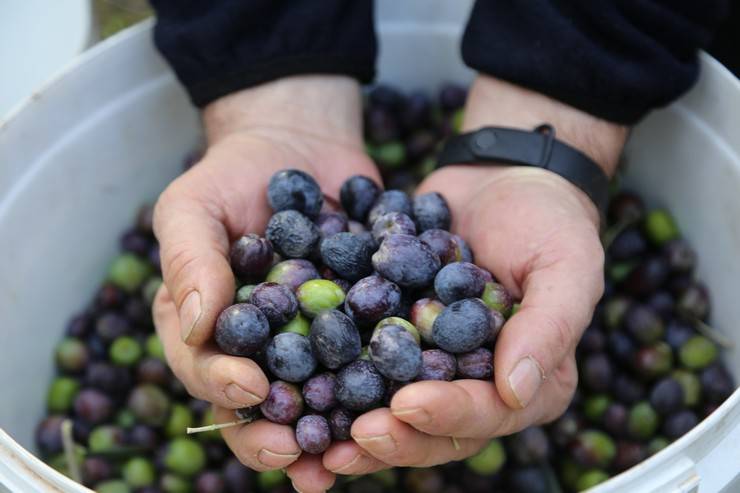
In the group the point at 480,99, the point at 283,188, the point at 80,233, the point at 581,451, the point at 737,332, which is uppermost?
the point at 283,188

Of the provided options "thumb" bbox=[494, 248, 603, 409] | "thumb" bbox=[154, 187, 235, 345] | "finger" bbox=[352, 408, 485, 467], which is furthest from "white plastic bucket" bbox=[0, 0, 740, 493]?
"finger" bbox=[352, 408, 485, 467]

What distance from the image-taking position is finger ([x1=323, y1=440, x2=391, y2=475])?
99 centimetres

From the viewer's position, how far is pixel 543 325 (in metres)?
1.03

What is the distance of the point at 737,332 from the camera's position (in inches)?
60.5

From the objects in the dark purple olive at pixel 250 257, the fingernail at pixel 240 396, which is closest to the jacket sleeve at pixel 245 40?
the dark purple olive at pixel 250 257

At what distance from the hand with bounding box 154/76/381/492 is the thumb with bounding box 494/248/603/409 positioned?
28 centimetres

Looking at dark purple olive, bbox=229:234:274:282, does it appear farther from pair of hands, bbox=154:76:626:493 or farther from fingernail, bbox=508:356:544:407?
fingernail, bbox=508:356:544:407

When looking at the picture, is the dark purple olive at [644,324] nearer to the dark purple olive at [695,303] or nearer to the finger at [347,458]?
the dark purple olive at [695,303]

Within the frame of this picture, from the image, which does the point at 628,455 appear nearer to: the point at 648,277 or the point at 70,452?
the point at 648,277

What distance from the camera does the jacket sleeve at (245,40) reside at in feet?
5.08

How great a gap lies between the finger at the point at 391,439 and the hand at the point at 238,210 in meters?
0.10

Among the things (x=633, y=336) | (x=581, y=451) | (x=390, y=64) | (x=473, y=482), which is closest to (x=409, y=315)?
(x=473, y=482)

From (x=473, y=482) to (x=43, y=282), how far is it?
3.17 feet

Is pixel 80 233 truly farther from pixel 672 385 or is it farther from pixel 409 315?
pixel 672 385
